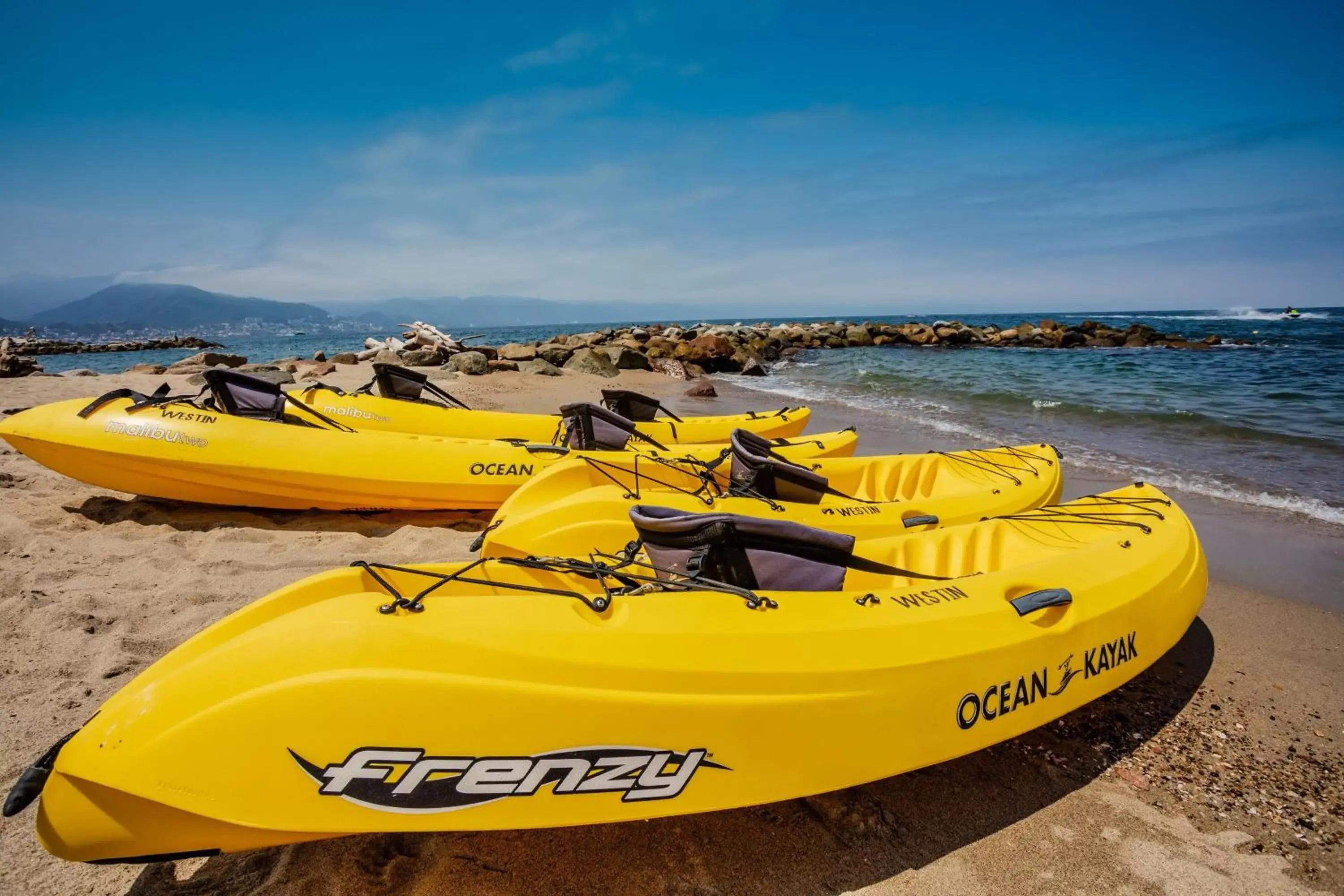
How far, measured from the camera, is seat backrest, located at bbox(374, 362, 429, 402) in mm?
7723

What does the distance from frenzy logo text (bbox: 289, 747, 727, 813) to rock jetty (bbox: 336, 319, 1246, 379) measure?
15629 millimetres

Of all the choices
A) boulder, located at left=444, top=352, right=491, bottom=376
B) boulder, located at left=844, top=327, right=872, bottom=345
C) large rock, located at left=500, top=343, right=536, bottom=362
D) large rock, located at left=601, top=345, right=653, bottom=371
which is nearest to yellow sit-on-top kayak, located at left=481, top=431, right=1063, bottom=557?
boulder, located at left=444, top=352, right=491, bottom=376

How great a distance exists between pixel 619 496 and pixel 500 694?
2484 millimetres

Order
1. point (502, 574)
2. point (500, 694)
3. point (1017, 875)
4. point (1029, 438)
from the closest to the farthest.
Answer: point (500, 694) < point (1017, 875) < point (502, 574) < point (1029, 438)

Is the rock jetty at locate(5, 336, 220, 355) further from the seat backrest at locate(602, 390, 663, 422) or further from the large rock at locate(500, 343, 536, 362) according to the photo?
the seat backrest at locate(602, 390, 663, 422)

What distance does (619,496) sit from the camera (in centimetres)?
422

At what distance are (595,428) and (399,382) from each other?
357 cm

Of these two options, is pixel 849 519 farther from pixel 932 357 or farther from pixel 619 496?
pixel 932 357

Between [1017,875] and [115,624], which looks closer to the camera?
[1017,875]

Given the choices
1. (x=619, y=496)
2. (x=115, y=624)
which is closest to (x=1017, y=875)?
(x=619, y=496)

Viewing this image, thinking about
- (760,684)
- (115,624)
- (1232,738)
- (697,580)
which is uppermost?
(697,580)

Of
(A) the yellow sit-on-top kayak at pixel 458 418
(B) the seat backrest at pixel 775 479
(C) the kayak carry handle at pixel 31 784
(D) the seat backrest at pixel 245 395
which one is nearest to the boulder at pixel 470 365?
(A) the yellow sit-on-top kayak at pixel 458 418

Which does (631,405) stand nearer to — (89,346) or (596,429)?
(596,429)

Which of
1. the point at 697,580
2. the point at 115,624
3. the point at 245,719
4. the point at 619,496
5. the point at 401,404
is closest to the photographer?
the point at 245,719
